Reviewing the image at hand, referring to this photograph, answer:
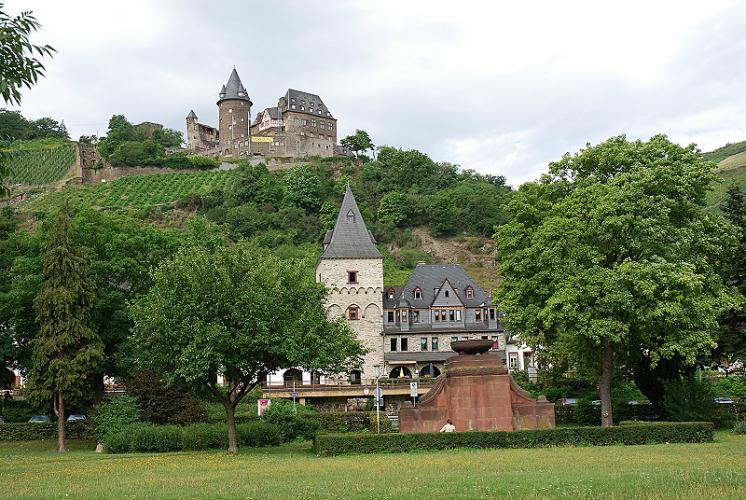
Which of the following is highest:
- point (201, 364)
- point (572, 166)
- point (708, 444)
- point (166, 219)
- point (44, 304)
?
point (166, 219)

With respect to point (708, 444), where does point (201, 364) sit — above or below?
above

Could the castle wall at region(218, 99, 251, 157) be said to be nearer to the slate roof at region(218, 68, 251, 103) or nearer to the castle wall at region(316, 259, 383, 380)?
the slate roof at region(218, 68, 251, 103)

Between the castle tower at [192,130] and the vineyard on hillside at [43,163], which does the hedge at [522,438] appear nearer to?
the vineyard on hillside at [43,163]

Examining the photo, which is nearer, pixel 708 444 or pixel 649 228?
pixel 708 444

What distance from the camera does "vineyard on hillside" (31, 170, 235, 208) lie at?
5330 inches

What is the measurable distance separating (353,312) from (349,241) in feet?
18.9

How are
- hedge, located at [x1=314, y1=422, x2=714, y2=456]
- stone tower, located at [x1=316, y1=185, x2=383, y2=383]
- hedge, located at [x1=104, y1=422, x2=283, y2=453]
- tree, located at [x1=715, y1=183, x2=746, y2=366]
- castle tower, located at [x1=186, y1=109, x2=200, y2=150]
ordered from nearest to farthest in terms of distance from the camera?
hedge, located at [x1=314, y1=422, x2=714, y2=456] < hedge, located at [x1=104, y1=422, x2=283, y2=453] < tree, located at [x1=715, y1=183, x2=746, y2=366] < stone tower, located at [x1=316, y1=185, x2=383, y2=383] < castle tower, located at [x1=186, y1=109, x2=200, y2=150]

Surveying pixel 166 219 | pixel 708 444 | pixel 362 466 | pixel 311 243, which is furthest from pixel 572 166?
pixel 166 219

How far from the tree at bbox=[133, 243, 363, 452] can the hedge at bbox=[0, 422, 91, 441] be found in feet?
35.0

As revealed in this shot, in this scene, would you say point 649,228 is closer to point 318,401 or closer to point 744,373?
point 744,373

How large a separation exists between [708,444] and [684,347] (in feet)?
26.6

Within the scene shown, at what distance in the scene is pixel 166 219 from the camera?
12662 cm

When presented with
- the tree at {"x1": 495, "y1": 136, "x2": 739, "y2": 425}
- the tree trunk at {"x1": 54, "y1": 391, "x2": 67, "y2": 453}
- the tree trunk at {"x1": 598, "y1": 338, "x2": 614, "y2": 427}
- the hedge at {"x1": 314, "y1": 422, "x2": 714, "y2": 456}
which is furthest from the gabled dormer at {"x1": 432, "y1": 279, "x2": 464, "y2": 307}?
the hedge at {"x1": 314, "y1": 422, "x2": 714, "y2": 456}

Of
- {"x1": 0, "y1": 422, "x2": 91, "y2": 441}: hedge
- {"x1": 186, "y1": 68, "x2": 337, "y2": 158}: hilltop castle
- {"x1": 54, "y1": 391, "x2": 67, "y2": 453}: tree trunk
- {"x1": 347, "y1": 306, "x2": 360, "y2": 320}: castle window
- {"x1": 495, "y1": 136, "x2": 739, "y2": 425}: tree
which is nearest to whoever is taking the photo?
{"x1": 495, "y1": 136, "x2": 739, "y2": 425}: tree
